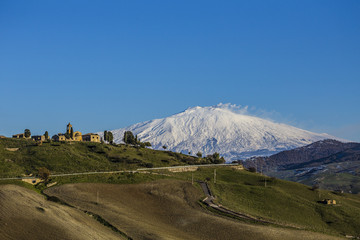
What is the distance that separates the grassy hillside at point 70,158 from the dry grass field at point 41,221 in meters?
40.3

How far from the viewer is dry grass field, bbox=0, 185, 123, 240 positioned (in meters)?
60.8

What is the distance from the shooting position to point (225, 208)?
103m

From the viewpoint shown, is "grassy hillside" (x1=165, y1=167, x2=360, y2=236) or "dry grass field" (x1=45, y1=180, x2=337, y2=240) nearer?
"dry grass field" (x1=45, y1=180, x2=337, y2=240)

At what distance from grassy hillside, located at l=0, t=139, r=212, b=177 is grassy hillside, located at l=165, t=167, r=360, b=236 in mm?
25413

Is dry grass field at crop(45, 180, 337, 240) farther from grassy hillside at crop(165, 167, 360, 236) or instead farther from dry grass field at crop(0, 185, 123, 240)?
grassy hillside at crop(165, 167, 360, 236)

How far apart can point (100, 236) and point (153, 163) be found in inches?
4108

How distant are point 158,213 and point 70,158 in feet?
206


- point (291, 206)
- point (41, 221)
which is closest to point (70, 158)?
point (291, 206)

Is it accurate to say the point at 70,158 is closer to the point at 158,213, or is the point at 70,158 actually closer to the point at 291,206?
the point at 158,213

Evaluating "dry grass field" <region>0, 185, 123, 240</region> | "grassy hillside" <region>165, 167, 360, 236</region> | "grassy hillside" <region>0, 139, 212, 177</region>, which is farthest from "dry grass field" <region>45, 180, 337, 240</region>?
"grassy hillside" <region>0, 139, 212, 177</region>

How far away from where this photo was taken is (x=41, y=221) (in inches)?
2611

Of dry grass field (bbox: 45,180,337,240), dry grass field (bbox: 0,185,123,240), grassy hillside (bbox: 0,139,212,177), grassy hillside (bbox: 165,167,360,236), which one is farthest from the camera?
grassy hillside (bbox: 0,139,212,177)

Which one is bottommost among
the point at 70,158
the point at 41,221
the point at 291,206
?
the point at 291,206

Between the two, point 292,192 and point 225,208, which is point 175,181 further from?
point 292,192
